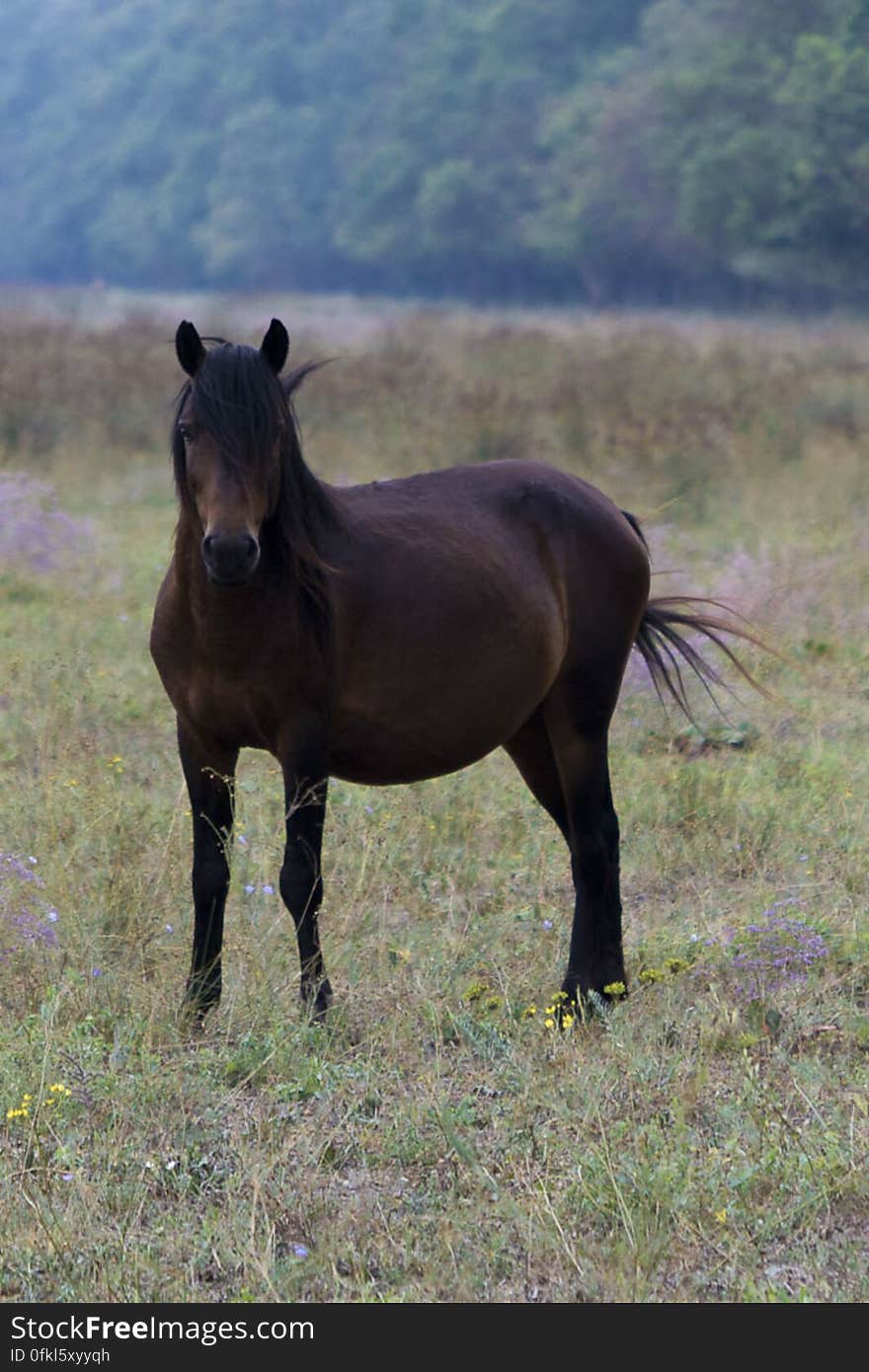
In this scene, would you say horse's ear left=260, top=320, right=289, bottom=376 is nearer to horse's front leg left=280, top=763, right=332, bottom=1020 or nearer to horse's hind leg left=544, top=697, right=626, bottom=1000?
horse's front leg left=280, top=763, right=332, bottom=1020

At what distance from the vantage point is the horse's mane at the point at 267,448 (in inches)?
160

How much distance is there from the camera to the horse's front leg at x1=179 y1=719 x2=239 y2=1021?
443cm

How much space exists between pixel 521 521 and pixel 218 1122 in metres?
2.15

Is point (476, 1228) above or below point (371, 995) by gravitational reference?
above

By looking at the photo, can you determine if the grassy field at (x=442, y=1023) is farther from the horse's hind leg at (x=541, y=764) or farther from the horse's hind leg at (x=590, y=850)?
the horse's hind leg at (x=541, y=764)

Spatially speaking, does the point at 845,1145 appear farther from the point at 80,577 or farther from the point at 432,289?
the point at 432,289

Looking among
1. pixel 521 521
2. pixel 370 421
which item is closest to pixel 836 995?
pixel 521 521

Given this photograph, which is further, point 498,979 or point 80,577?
point 80,577

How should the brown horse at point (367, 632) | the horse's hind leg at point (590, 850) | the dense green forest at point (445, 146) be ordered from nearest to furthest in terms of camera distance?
the brown horse at point (367, 632), the horse's hind leg at point (590, 850), the dense green forest at point (445, 146)

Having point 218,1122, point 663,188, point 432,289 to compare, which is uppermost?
point 218,1122

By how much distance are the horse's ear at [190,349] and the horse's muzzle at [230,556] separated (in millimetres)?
511

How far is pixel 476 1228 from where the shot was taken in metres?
3.25

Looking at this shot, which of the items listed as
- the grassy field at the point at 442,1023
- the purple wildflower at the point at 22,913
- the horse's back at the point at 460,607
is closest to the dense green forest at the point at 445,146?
the grassy field at the point at 442,1023

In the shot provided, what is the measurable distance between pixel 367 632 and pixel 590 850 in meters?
1.10
